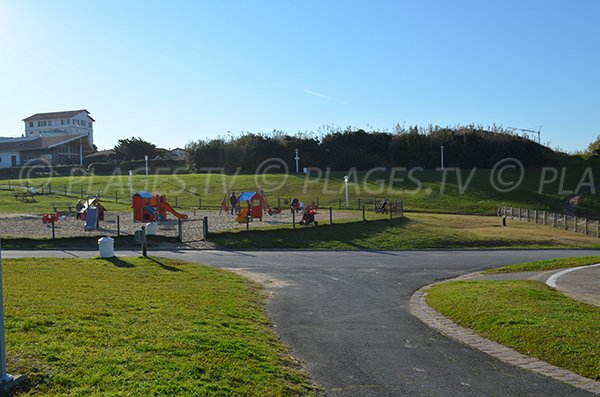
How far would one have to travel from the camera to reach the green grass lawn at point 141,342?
5.92 m

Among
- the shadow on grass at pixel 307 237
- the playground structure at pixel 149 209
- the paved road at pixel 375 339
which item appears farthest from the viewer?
the playground structure at pixel 149 209

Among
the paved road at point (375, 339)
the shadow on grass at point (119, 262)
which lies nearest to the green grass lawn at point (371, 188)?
the shadow on grass at point (119, 262)

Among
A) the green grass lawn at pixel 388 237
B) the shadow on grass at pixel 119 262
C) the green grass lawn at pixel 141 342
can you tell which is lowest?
the green grass lawn at pixel 388 237

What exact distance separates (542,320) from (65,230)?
2835 centimetres

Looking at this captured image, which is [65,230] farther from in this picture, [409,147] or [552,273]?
[409,147]

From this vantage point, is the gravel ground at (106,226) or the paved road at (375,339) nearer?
the paved road at (375,339)

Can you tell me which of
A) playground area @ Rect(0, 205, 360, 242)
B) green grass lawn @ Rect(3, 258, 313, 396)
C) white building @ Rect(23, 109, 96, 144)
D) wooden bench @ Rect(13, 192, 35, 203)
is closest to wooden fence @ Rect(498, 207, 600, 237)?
playground area @ Rect(0, 205, 360, 242)

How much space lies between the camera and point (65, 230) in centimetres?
3209

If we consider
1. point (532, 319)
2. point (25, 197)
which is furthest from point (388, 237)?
point (25, 197)

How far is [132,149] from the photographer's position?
341ft

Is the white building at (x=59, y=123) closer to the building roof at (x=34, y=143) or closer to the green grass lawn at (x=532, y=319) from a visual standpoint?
the building roof at (x=34, y=143)

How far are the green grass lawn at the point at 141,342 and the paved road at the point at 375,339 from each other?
0.58 m

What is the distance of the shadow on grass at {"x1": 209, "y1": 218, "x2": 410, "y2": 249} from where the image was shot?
28594 mm

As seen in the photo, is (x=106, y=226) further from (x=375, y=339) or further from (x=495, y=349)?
(x=495, y=349)
